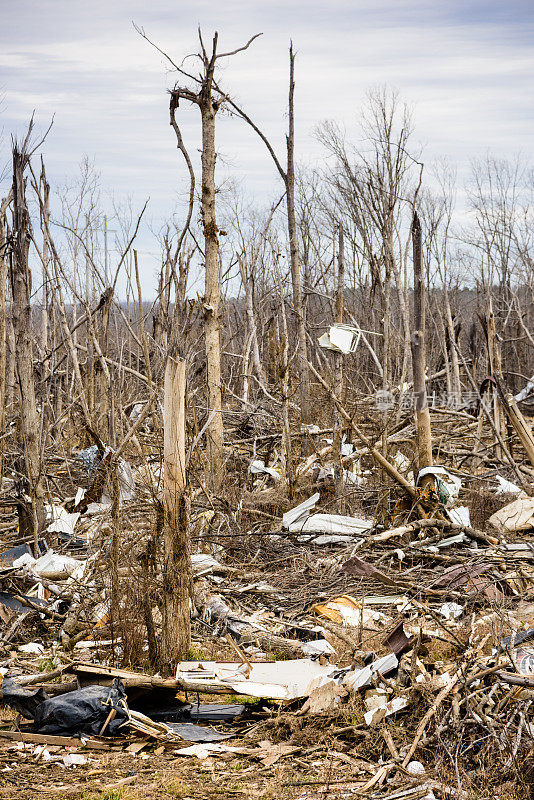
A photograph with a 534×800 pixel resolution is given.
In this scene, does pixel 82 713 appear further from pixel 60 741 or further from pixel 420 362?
pixel 420 362

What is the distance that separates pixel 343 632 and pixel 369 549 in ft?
5.92

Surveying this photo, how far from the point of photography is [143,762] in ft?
13.3

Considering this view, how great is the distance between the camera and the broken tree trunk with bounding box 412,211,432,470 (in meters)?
8.35

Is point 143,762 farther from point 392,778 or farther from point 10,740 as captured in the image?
point 392,778

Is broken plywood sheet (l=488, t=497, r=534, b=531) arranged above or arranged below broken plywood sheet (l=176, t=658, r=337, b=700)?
above

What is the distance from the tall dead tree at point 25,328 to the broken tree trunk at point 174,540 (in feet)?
8.38

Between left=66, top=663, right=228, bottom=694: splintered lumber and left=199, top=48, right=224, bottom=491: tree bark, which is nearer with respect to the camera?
left=66, top=663, right=228, bottom=694: splintered lumber

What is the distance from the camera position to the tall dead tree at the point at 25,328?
24.2 ft

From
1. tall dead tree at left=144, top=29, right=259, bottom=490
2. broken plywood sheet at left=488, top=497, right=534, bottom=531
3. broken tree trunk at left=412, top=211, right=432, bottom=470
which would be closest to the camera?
broken plywood sheet at left=488, top=497, right=534, bottom=531

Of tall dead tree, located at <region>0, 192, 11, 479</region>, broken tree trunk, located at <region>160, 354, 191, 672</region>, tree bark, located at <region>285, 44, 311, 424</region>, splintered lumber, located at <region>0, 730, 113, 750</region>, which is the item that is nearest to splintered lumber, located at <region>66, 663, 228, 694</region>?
broken tree trunk, located at <region>160, 354, 191, 672</region>

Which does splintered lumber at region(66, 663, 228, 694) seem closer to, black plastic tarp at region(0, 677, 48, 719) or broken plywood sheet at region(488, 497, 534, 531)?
black plastic tarp at region(0, 677, 48, 719)

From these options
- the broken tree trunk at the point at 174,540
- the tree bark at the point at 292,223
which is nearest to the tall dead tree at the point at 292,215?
the tree bark at the point at 292,223

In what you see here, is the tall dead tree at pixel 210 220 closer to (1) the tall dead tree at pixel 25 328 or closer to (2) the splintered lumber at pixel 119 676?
(1) the tall dead tree at pixel 25 328

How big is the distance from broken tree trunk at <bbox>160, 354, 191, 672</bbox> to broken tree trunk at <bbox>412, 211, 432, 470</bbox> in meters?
3.77
